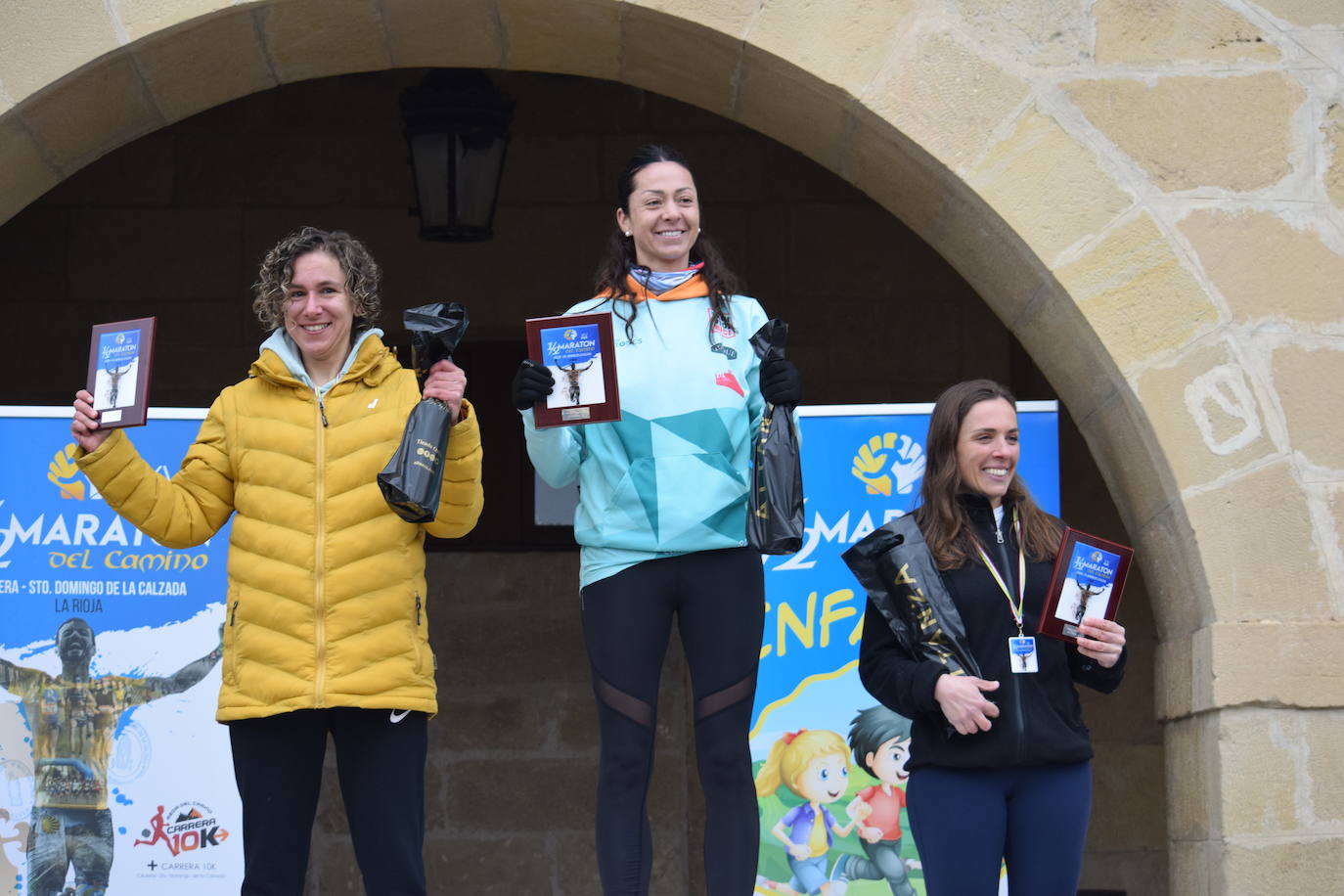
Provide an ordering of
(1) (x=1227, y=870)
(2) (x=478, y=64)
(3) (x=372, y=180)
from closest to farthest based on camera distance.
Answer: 1. (1) (x=1227, y=870)
2. (2) (x=478, y=64)
3. (3) (x=372, y=180)

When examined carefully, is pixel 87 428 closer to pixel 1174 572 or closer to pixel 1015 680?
pixel 1015 680

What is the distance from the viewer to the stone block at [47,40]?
14.1 ft

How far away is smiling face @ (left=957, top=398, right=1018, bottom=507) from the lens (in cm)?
368

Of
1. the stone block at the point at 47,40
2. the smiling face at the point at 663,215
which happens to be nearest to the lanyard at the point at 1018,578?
the smiling face at the point at 663,215

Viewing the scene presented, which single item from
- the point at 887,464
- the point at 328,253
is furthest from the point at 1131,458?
the point at 328,253

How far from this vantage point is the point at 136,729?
14.8 feet

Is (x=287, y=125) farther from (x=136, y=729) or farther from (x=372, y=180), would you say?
(x=136, y=729)

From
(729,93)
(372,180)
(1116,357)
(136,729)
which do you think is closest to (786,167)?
(372,180)

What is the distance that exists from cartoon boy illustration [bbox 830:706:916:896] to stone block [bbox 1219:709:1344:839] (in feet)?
2.63

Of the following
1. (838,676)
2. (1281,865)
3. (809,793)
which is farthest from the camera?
(838,676)

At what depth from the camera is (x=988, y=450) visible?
368 cm

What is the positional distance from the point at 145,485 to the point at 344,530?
0.41m

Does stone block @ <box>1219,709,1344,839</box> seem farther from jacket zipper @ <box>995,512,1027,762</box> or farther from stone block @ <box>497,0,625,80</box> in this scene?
stone block @ <box>497,0,625,80</box>

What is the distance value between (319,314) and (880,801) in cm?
189
